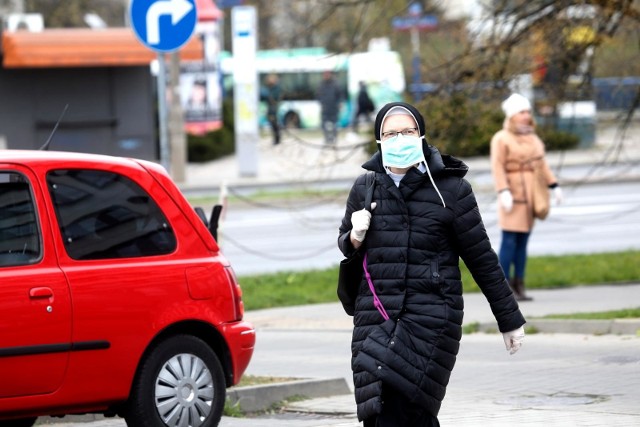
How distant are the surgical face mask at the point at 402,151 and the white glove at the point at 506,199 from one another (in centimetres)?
755

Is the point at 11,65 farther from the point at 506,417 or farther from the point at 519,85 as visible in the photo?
the point at 506,417

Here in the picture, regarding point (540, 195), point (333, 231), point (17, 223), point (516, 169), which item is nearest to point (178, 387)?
point (17, 223)

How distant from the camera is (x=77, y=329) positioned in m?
7.00

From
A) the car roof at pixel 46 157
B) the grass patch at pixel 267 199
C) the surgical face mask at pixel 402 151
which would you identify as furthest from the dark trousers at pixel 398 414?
the grass patch at pixel 267 199

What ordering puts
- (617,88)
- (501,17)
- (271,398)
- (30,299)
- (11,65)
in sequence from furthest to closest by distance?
(11,65) < (617,88) < (501,17) < (271,398) < (30,299)

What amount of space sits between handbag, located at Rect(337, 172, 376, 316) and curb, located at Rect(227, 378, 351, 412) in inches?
119

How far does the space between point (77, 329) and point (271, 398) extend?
2.40 m

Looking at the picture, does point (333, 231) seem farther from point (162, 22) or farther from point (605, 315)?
point (162, 22)

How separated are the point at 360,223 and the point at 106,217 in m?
2.14

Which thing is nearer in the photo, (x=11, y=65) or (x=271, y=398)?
(x=271, y=398)

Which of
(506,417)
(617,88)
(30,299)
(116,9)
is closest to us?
(30,299)

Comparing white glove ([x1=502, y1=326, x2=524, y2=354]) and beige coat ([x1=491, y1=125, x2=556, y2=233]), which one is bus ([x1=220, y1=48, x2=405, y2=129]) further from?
white glove ([x1=502, y1=326, x2=524, y2=354])

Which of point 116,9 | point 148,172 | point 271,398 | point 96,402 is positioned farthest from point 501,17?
point 116,9

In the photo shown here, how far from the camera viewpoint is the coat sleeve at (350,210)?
589 cm
